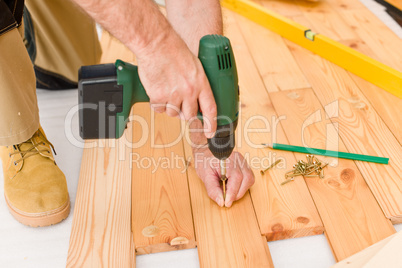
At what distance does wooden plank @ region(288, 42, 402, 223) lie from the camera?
1.63 meters

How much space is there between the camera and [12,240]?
165 centimetres

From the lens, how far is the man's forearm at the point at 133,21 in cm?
119

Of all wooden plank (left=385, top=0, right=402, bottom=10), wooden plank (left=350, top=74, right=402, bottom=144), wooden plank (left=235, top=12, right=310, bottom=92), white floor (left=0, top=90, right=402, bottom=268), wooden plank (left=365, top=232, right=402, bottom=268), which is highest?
wooden plank (left=385, top=0, right=402, bottom=10)

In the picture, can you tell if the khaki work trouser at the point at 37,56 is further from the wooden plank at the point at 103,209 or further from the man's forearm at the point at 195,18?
the man's forearm at the point at 195,18

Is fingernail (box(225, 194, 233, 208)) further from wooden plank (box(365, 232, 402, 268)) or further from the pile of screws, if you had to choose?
wooden plank (box(365, 232, 402, 268))

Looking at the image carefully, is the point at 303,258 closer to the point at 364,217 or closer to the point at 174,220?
the point at 364,217

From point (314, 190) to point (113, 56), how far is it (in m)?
1.46

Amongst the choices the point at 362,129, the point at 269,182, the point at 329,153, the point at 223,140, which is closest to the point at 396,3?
the point at 362,129

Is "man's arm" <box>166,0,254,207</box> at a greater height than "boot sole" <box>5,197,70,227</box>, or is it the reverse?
"man's arm" <box>166,0,254,207</box>

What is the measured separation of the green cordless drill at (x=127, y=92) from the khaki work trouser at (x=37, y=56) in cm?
38

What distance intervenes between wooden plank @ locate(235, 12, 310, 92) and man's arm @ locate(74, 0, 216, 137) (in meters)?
0.99

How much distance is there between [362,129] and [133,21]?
1168 mm

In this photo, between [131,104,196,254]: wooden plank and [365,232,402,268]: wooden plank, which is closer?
[365,232,402,268]: wooden plank

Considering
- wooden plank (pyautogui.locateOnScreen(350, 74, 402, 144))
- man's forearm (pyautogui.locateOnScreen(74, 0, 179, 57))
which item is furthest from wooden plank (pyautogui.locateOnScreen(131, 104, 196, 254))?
wooden plank (pyautogui.locateOnScreen(350, 74, 402, 144))
